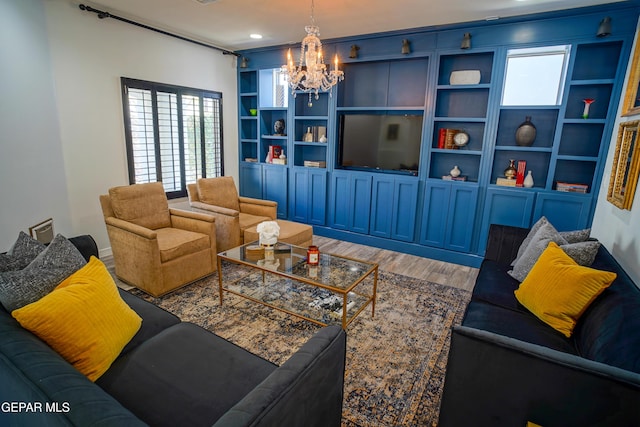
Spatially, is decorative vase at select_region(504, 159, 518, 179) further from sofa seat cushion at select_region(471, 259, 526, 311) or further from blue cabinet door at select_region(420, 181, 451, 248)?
sofa seat cushion at select_region(471, 259, 526, 311)

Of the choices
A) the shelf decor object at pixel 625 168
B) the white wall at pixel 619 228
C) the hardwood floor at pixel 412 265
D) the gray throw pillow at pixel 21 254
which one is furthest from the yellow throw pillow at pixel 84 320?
the shelf decor object at pixel 625 168

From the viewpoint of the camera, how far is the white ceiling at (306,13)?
10.0 ft

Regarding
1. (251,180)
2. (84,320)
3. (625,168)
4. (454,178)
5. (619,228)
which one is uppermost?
(625,168)

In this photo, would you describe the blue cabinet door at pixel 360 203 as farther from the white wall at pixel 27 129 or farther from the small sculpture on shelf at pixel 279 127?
the white wall at pixel 27 129

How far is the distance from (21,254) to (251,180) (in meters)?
4.04

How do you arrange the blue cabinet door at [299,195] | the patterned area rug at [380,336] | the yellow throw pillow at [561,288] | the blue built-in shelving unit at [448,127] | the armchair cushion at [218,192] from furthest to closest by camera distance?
the blue cabinet door at [299,195] < the armchair cushion at [218,192] < the blue built-in shelving unit at [448,127] < the patterned area rug at [380,336] < the yellow throw pillow at [561,288]

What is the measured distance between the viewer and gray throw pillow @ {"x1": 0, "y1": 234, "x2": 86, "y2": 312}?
4.32 ft

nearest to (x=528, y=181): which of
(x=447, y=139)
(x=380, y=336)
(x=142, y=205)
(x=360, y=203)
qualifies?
(x=447, y=139)

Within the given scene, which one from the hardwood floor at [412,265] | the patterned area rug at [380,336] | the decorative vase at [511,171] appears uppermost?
the decorative vase at [511,171]

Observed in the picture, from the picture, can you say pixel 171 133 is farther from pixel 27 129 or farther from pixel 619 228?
pixel 619 228

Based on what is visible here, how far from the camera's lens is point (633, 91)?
8.63 feet

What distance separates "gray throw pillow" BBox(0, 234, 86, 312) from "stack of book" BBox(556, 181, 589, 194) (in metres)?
4.09

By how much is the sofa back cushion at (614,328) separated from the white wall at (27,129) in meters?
3.84

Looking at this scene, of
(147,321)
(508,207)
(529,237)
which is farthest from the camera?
(508,207)
